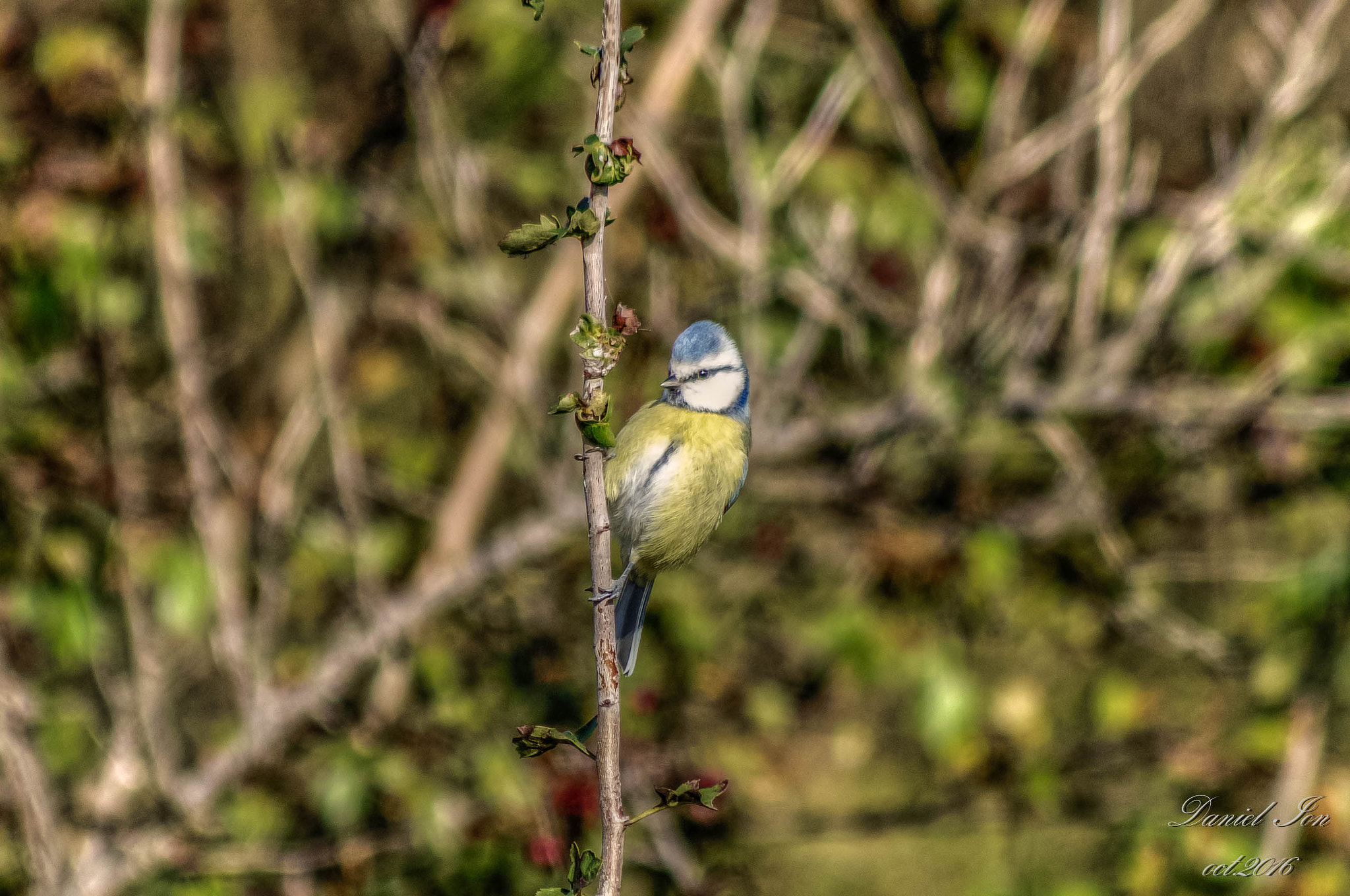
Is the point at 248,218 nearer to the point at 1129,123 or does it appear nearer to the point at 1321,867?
the point at 1129,123

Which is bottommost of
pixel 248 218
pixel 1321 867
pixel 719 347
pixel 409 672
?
pixel 1321 867

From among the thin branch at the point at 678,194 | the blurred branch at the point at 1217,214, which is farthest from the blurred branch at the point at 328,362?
the blurred branch at the point at 1217,214

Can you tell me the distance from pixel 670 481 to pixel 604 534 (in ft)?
2.31

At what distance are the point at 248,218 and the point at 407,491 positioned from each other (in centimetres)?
125

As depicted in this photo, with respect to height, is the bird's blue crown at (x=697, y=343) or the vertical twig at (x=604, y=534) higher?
the bird's blue crown at (x=697, y=343)

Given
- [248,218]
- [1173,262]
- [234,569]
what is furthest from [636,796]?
[248,218]

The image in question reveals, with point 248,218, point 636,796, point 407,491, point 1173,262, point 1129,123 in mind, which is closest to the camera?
point 1173,262

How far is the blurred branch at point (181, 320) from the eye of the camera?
317 centimetres

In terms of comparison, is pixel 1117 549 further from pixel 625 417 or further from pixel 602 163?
pixel 602 163

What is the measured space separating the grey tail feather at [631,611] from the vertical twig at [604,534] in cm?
85

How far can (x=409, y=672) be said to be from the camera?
369 centimetres

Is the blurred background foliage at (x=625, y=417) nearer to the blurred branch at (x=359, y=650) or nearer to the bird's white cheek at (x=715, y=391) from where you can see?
the blurred branch at (x=359, y=650)

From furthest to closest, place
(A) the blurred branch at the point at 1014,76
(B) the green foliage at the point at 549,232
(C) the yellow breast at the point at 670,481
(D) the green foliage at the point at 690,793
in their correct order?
(A) the blurred branch at the point at 1014,76
(C) the yellow breast at the point at 670,481
(D) the green foliage at the point at 690,793
(B) the green foliage at the point at 549,232

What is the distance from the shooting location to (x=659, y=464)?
203 centimetres
